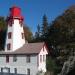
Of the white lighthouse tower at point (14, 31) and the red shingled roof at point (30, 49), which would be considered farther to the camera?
the white lighthouse tower at point (14, 31)

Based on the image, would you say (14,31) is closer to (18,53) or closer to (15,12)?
(15,12)

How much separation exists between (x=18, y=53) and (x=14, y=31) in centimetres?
444

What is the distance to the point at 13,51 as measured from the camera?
47.8 metres

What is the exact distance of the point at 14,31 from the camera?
158 feet

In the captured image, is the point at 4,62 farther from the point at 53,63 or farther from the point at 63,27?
the point at 63,27

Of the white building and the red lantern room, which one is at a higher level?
the red lantern room

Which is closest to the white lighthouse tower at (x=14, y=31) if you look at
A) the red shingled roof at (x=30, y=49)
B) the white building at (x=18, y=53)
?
the white building at (x=18, y=53)

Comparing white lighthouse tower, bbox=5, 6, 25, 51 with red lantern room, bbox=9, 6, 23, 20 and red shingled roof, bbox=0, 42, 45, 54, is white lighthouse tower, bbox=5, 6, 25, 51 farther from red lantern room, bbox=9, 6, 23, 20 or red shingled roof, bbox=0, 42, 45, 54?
red shingled roof, bbox=0, 42, 45, 54

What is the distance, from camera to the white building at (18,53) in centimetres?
4503

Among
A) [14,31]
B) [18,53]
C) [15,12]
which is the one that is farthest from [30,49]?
[15,12]

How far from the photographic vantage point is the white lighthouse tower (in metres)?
48.1

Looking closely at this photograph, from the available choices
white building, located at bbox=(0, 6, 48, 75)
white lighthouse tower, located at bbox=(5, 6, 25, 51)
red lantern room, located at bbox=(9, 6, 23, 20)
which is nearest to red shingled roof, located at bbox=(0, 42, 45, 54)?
white building, located at bbox=(0, 6, 48, 75)

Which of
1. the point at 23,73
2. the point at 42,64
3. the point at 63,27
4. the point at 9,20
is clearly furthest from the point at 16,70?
the point at 63,27

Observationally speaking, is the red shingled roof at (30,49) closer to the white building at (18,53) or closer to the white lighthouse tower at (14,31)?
the white building at (18,53)
